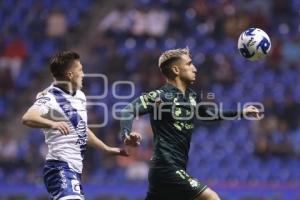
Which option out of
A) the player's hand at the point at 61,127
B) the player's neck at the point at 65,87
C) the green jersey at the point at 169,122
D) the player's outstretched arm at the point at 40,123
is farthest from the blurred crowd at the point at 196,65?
the player's hand at the point at 61,127

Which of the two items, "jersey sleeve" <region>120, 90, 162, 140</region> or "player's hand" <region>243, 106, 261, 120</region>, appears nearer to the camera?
"jersey sleeve" <region>120, 90, 162, 140</region>

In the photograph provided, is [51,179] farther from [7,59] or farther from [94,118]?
[7,59]

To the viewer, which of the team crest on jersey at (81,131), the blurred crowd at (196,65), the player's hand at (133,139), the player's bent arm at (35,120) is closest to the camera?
the player's bent arm at (35,120)

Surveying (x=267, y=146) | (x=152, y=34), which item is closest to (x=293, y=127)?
(x=267, y=146)

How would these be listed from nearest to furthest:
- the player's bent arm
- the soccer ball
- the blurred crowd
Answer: the player's bent arm
the soccer ball
the blurred crowd

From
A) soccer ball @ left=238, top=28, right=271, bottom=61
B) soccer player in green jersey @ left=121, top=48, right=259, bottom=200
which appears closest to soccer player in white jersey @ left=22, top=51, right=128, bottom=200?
soccer player in green jersey @ left=121, top=48, right=259, bottom=200

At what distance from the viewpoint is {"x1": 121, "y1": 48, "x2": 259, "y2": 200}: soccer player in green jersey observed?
7.44 meters

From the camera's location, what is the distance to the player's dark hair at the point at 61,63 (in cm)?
720

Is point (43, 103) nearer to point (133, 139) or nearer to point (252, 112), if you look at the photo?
point (133, 139)

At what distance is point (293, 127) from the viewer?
Result: 1528 centimetres

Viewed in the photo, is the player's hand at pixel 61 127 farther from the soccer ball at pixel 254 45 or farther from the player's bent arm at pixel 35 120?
the soccer ball at pixel 254 45

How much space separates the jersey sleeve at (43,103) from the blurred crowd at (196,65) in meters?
7.94

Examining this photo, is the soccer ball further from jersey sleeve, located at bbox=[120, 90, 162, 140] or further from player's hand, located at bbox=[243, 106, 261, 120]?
jersey sleeve, located at bbox=[120, 90, 162, 140]

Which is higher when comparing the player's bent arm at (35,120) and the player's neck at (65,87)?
the player's neck at (65,87)
